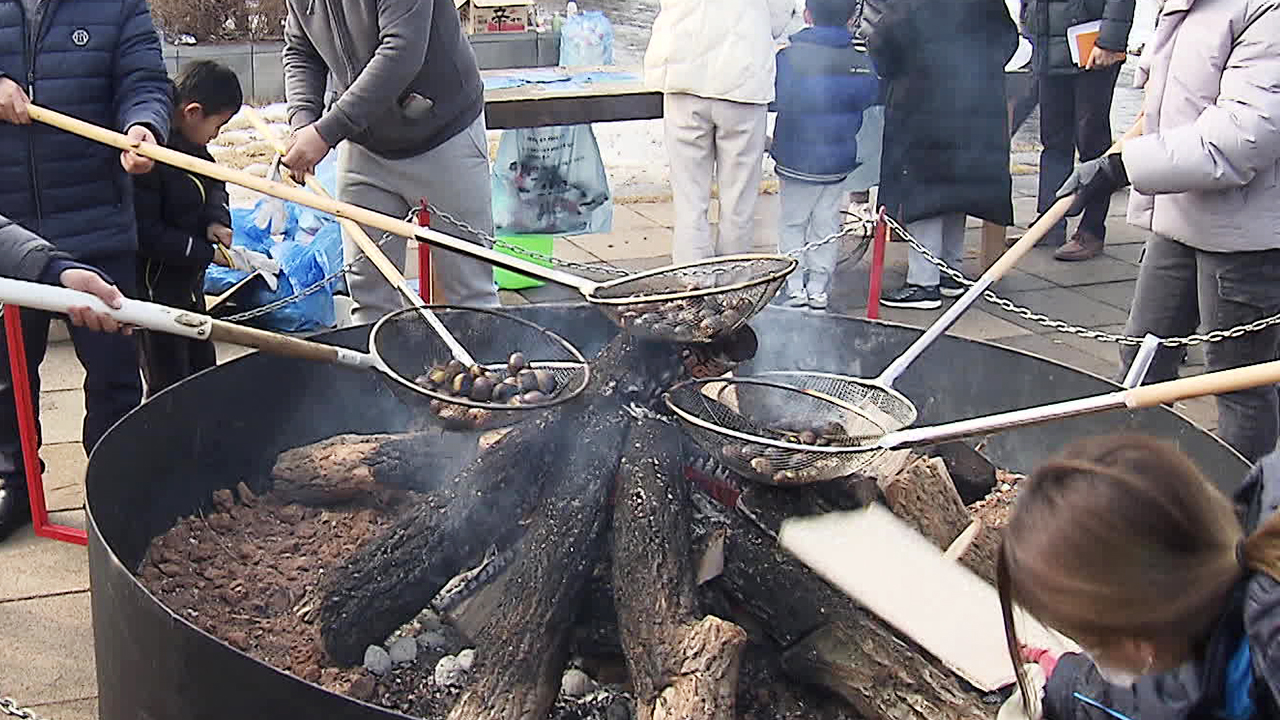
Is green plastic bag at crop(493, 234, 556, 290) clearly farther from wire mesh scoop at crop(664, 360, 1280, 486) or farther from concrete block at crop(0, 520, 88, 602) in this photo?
wire mesh scoop at crop(664, 360, 1280, 486)

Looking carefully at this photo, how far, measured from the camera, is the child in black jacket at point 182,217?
169 inches

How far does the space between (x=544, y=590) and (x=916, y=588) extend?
84cm

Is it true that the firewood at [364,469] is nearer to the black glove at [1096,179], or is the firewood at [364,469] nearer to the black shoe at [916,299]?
the black glove at [1096,179]

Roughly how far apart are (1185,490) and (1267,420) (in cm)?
242

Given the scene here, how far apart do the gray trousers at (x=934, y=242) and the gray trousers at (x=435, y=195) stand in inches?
94.5

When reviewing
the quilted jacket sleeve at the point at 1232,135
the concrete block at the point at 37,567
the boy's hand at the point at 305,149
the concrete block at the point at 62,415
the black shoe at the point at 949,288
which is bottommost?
the concrete block at the point at 37,567

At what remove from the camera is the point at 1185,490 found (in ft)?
5.99

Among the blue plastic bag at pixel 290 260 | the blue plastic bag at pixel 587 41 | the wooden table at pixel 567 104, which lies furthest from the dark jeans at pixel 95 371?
the blue plastic bag at pixel 587 41

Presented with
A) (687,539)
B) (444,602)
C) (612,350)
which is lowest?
(444,602)

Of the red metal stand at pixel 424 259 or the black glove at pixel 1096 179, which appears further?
the red metal stand at pixel 424 259

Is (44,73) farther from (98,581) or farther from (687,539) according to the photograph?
(687,539)

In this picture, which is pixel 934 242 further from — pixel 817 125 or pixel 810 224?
pixel 817 125

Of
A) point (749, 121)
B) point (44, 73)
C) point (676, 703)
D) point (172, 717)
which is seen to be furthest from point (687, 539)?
point (749, 121)

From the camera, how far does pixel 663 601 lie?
2818mm
